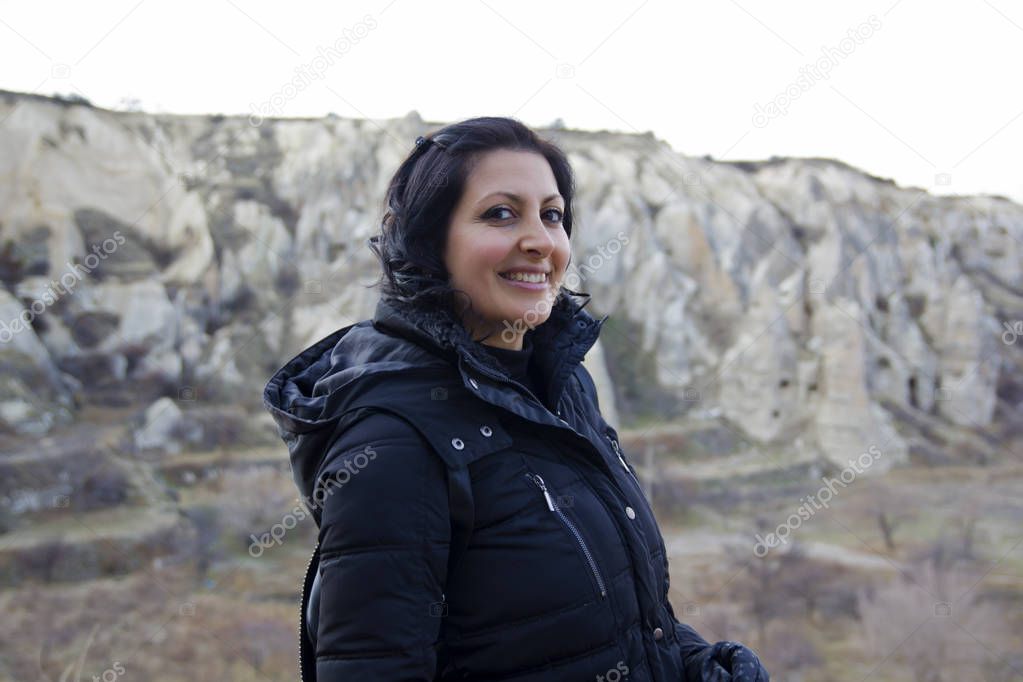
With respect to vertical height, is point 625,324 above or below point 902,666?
above

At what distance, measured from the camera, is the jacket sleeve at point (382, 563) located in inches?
46.7

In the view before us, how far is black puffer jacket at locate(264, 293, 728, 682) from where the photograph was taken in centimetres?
120

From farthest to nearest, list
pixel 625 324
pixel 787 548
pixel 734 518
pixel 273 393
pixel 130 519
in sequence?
1. pixel 625 324
2. pixel 734 518
3. pixel 787 548
4. pixel 130 519
5. pixel 273 393

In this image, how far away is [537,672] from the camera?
129cm

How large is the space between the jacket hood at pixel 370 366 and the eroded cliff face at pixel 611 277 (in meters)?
10.6

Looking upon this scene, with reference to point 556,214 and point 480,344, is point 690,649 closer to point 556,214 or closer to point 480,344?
point 480,344

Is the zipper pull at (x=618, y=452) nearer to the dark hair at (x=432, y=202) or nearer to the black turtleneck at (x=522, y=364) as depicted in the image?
the black turtleneck at (x=522, y=364)

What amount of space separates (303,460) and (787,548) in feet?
32.0

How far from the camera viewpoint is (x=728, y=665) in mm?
1622

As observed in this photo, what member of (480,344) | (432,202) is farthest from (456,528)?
(432,202)

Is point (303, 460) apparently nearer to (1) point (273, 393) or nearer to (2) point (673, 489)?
(1) point (273, 393)

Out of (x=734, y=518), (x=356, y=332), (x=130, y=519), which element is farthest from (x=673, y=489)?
(x=356, y=332)

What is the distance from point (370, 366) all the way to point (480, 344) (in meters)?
0.24

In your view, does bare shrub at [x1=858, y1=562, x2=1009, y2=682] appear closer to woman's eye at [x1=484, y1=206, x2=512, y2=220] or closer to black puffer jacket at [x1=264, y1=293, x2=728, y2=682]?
black puffer jacket at [x1=264, y1=293, x2=728, y2=682]
